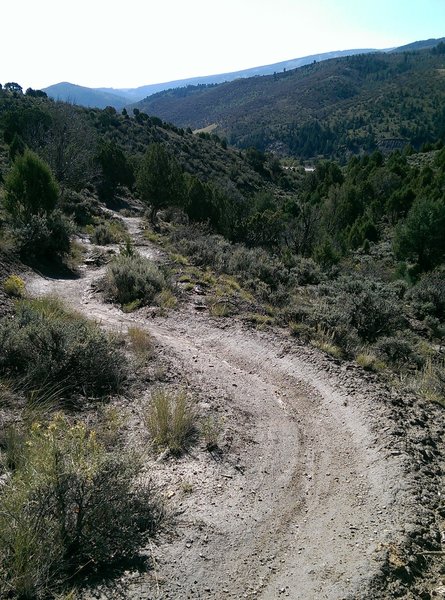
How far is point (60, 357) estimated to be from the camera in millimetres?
6172

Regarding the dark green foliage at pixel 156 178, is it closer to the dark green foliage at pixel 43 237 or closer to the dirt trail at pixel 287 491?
the dark green foliage at pixel 43 237

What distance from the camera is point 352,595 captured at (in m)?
3.17

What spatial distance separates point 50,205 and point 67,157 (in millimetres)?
16850

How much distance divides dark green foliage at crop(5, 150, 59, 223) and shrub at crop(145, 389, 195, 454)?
526 inches

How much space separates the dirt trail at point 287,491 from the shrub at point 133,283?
12.4 ft

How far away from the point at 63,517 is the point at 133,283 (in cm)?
910

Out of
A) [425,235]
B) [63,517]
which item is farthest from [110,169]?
[63,517]

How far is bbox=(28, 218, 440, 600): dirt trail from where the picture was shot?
3357 millimetres

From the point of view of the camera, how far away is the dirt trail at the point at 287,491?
3357 mm

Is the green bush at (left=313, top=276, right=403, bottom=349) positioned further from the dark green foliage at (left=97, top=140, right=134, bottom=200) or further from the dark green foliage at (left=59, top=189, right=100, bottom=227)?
the dark green foliage at (left=97, top=140, right=134, bottom=200)

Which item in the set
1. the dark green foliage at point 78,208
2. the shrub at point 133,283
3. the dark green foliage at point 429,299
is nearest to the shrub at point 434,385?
the shrub at point 133,283

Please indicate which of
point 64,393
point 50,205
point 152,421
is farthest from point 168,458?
point 50,205

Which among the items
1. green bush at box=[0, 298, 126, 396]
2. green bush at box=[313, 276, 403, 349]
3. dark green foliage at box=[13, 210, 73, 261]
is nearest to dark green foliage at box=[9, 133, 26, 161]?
dark green foliage at box=[13, 210, 73, 261]

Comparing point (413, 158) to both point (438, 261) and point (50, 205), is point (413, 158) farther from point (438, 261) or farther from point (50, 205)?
point (50, 205)
